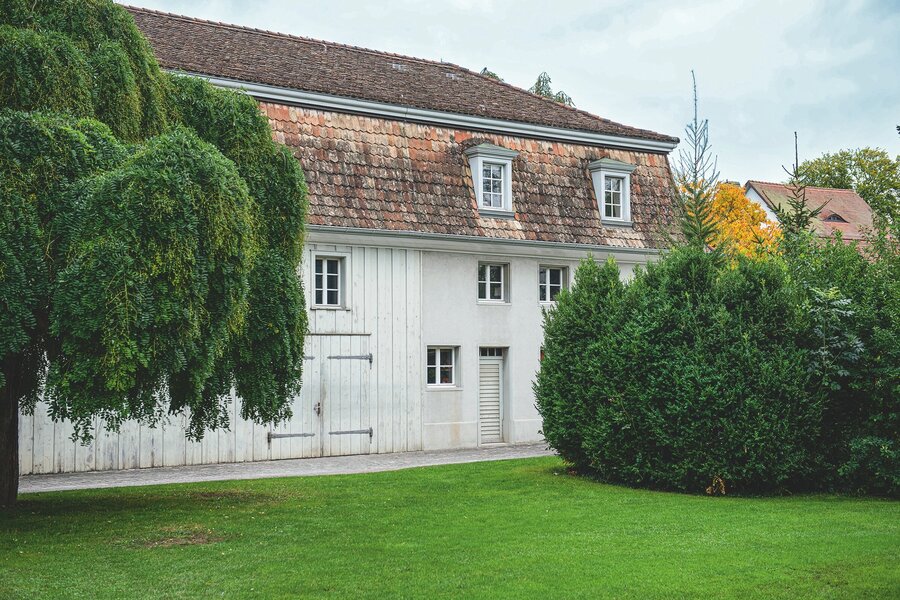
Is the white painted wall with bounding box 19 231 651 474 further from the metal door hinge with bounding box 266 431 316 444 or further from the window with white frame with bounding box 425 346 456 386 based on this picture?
the window with white frame with bounding box 425 346 456 386

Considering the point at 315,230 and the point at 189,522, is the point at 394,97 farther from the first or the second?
the point at 189,522

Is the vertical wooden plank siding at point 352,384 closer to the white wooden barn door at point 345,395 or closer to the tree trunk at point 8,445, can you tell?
the white wooden barn door at point 345,395

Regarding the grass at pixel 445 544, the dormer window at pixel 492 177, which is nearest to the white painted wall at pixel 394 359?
the dormer window at pixel 492 177

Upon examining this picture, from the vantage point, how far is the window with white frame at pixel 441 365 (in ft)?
76.2

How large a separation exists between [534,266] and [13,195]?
50.1 ft

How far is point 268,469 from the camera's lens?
19.1 meters

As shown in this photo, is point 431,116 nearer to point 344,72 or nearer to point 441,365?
point 344,72

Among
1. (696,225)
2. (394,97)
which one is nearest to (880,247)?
(696,225)

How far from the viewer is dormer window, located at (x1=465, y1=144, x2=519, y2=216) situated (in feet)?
76.8

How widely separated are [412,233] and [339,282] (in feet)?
6.13

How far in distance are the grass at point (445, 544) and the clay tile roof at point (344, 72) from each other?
9.80 m

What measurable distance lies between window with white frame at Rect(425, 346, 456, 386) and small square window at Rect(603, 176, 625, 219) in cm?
540

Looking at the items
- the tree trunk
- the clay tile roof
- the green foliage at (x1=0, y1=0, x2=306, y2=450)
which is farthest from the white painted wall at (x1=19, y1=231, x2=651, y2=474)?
the green foliage at (x1=0, y1=0, x2=306, y2=450)

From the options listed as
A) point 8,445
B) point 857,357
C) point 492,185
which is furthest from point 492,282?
point 8,445
